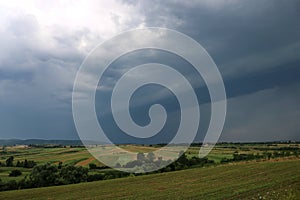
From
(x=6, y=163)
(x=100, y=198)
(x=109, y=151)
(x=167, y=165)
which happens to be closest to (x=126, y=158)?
(x=109, y=151)

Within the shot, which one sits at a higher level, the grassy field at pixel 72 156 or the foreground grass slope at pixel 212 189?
the grassy field at pixel 72 156

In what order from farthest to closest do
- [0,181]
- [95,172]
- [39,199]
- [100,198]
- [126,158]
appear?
1. [126,158]
2. [95,172]
3. [0,181]
4. [39,199]
5. [100,198]

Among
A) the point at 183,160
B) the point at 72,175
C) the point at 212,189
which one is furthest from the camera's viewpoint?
the point at 183,160

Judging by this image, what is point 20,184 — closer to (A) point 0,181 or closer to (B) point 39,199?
(A) point 0,181

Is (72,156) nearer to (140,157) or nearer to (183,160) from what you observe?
(140,157)

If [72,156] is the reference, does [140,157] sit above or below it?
above

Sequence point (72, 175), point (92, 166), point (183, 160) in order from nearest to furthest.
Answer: point (72, 175) < point (92, 166) < point (183, 160)

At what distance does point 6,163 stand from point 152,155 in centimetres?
4419

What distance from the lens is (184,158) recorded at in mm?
79875

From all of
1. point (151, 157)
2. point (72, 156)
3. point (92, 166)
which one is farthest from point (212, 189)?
point (72, 156)

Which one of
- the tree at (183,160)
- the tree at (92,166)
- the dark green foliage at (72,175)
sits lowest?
the dark green foliage at (72,175)

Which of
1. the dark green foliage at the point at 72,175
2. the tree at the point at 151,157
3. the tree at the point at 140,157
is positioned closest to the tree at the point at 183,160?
the tree at the point at 151,157

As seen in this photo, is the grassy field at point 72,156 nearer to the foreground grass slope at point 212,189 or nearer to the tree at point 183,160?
the tree at point 183,160

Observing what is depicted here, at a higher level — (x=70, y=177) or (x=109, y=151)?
(x=109, y=151)
